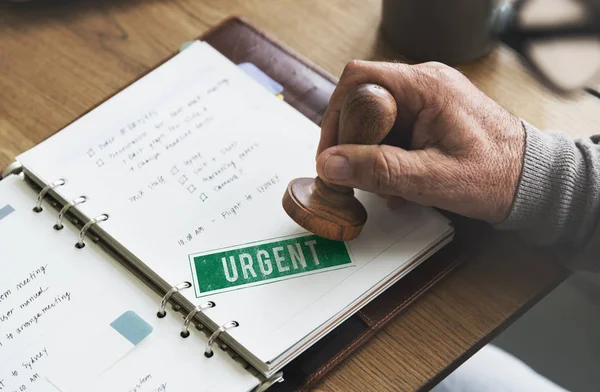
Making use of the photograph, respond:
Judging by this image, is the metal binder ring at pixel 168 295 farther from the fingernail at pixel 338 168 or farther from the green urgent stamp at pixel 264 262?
the fingernail at pixel 338 168

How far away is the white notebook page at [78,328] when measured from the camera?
1.96ft

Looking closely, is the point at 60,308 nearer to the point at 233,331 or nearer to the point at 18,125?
the point at 233,331

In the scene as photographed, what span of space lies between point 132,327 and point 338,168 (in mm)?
221

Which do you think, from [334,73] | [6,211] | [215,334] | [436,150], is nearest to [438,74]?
[436,150]

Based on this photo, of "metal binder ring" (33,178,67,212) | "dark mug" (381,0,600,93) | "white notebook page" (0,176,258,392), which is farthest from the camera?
"dark mug" (381,0,600,93)

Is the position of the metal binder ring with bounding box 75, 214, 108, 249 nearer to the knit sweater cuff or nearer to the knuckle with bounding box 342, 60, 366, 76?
the knuckle with bounding box 342, 60, 366, 76

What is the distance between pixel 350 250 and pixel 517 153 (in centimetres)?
18

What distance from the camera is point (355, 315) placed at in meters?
0.66

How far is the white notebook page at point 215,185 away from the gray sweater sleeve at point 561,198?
0.08m

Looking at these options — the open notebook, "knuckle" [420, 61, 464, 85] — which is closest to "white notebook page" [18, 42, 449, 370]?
the open notebook

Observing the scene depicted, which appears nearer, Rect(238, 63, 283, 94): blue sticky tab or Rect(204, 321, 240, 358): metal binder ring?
Rect(204, 321, 240, 358): metal binder ring

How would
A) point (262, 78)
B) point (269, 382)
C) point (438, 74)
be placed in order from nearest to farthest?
1. point (269, 382)
2. point (438, 74)
3. point (262, 78)

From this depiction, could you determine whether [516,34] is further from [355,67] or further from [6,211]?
[6,211]

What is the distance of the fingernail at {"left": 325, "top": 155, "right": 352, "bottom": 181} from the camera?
64 cm
